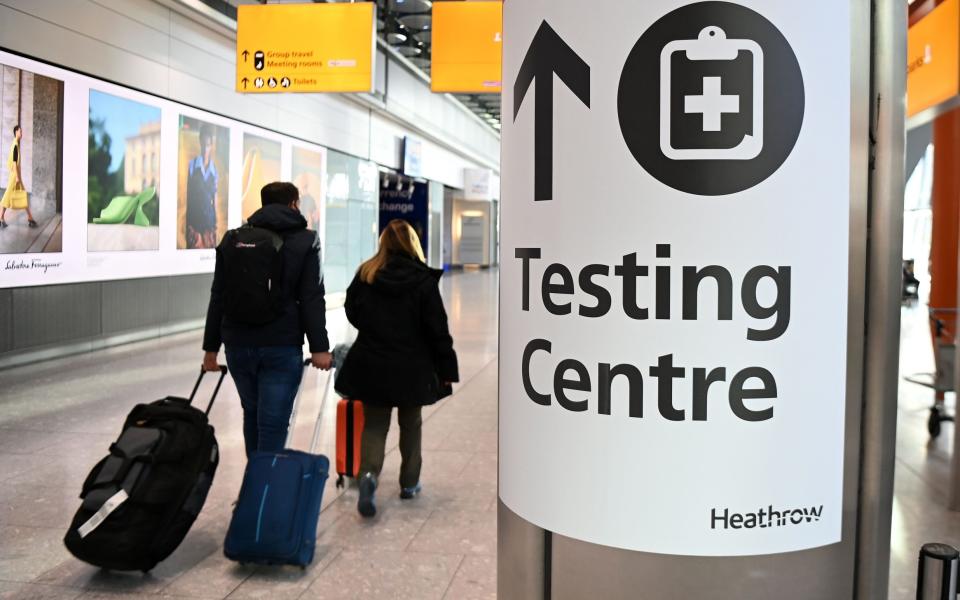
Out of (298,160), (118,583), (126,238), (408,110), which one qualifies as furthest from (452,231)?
(118,583)

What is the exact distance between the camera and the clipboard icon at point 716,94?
152 cm

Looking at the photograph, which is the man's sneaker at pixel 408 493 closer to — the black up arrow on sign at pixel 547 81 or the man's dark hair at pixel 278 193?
the man's dark hair at pixel 278 193

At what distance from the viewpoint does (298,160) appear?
17.5 meters

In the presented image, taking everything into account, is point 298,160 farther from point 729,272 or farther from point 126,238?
point 729,272

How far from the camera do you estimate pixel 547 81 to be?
1.69 meters

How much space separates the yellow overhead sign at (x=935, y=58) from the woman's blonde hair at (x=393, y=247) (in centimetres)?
367

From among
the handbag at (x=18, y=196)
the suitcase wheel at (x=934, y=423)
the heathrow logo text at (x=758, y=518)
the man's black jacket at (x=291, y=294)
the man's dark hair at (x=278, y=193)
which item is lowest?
the suitcase wheel at (x=934, y=423)

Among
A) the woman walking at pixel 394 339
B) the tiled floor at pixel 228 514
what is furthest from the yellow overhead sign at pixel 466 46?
the woman walking at pixel 394 339

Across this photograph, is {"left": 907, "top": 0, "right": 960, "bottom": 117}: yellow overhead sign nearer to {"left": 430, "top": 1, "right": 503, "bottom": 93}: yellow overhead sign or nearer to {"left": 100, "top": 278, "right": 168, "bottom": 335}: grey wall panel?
{"left": 430, "top": 1, "right": 503, "bottom": 93}: yellow overhead sign

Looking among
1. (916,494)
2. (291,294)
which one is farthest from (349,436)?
(916,494)

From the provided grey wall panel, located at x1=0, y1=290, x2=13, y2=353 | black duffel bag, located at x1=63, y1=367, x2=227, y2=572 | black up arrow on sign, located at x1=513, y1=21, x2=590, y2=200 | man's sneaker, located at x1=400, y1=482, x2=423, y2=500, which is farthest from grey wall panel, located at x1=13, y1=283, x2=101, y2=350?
black up arrow on sign, located at x1=513, y1=21, x2=590, y2=200

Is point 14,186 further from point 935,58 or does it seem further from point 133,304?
point 935,58

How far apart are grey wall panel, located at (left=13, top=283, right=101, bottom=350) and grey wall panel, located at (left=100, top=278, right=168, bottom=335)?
0.70 feet

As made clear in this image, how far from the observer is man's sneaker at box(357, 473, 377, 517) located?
15.3ft
